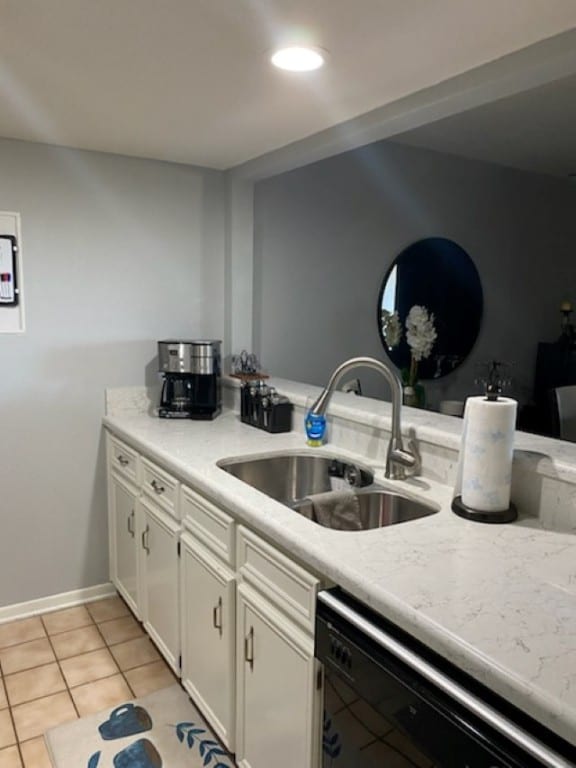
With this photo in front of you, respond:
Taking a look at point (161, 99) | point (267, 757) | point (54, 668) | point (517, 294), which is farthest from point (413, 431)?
point (517, 294)

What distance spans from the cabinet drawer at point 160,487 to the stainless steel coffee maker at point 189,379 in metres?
0.44

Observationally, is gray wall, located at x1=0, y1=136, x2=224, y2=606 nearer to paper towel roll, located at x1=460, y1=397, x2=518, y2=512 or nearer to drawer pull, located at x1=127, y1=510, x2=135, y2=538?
drawer pull, located at x1=127, y1=510, x2=135, y2=538

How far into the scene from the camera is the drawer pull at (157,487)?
2189 millimetres

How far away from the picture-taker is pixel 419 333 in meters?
3.25

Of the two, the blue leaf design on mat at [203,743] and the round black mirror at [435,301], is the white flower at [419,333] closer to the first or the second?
the round black mirror at [435,301]

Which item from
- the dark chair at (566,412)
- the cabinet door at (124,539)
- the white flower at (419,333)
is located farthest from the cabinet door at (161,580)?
the dark chair at (566,412)

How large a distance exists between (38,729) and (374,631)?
1530 millimetres

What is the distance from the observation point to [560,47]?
147 cm

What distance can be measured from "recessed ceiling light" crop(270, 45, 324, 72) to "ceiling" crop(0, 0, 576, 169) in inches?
1.4

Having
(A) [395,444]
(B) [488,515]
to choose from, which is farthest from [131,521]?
(B) [488,515]

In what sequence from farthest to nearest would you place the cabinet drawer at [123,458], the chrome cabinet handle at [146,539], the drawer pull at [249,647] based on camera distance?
the cabinet drawer at [123,458], the chrome cabinet handle at [146,539], the drawer pull at [249,647]

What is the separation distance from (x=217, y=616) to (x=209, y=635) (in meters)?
0.12

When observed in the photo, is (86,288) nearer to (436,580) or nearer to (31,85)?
(31,85)

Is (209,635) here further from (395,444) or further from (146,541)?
(395,444)
